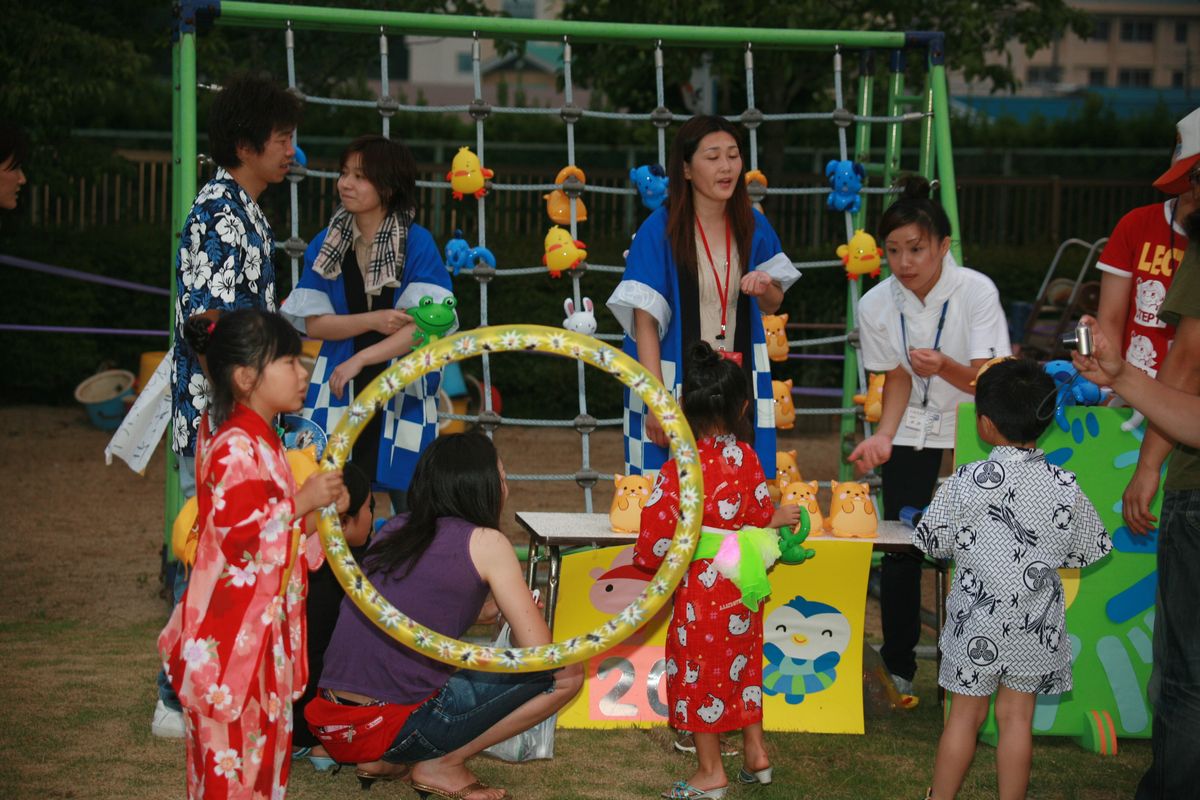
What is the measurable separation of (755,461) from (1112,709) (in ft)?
5.55

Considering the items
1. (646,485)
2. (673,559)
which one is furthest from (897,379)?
(673,559)

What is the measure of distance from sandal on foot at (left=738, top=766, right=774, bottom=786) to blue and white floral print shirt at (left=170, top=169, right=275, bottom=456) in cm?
199

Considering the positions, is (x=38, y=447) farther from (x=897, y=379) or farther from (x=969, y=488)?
(x=969, y=488)

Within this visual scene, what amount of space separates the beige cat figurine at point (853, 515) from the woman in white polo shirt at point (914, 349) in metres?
0.13

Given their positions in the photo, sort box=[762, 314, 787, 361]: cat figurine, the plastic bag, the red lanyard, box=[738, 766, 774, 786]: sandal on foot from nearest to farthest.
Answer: box=[738, 766, 774, 786]: sandal on foot, the plastic bag, the red lanyard, box=[762, 314, 787, 361]: cat figurine

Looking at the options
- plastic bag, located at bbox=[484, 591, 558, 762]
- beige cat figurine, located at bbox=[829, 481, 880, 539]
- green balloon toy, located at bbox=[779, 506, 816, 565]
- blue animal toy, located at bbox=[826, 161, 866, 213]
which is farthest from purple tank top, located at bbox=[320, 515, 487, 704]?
blue animal toy, located at bbox=[826, 161, 866, 213]

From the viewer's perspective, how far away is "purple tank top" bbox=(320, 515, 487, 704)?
151 inches

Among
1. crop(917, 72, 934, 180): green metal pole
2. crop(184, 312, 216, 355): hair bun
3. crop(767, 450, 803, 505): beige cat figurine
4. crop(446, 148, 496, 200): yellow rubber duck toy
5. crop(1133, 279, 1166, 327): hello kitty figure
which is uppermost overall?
crop(917, 72, 934, 180): green metal pole

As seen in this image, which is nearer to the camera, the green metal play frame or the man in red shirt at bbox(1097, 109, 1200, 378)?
the man in red shirt at bbox(1097, 109, 1200, 378)

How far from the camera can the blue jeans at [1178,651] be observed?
3.42m

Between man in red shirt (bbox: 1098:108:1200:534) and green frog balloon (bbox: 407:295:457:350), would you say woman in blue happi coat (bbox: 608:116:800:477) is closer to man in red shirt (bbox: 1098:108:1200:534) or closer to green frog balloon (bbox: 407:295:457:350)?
green frog balloon (bbox: 407:295:457:350)

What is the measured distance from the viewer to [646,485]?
15.5 feet

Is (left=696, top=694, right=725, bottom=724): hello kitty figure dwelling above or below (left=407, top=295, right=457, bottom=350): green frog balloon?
below

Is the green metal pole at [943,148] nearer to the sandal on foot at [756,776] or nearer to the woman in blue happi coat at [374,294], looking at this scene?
the woman in blue happi coat at [374,294]
